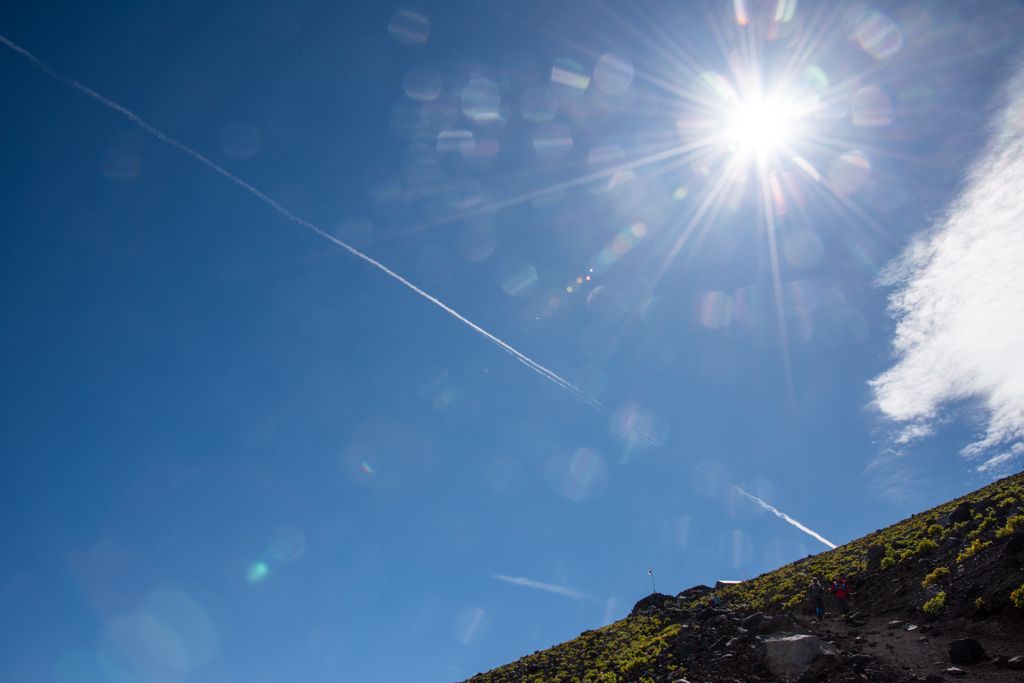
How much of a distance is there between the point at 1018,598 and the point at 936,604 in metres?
4.00

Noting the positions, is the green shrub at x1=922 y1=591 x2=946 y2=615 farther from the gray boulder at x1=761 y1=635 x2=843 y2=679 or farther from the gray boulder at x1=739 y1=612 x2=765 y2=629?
the gray boulder at x1=739 y1=612 x2=765 y2=629

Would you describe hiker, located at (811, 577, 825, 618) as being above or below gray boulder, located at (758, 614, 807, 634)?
above

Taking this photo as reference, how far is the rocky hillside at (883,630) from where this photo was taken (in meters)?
12.5

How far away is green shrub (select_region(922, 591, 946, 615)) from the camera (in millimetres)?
15384

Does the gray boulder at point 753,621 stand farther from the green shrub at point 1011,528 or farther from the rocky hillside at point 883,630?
the green shrub at point 1011,528

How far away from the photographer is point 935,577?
1738 centimetres

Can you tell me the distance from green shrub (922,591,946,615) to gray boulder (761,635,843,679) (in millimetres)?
3589

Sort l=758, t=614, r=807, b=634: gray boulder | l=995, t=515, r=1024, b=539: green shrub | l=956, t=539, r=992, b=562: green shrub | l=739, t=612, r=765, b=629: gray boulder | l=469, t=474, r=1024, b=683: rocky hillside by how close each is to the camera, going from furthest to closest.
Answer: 1. l=739, t=612, r=765, b=629: gray boulder
2. l=758, t=614, r=807, b=634: gray boulder
3. l=956, t=539, r=992, b=562: green shrub
4. l=995, t=515, r=1024, b=539: green shrub
5. l=469, t=474, r=1024, b=683: rocky hillside

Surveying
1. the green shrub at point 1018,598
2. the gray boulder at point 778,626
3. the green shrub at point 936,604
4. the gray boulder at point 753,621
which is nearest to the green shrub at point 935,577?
the green shrub at point 936,604

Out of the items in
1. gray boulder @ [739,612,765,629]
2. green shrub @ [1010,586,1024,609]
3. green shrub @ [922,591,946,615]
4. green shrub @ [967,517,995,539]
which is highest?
green shrub @ [967,517,995,539]

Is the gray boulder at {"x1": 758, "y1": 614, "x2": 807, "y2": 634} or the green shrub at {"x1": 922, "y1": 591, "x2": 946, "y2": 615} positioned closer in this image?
the green shrub at {"x1": 922, "y1": 591, "x2": 946, "y2": 615}

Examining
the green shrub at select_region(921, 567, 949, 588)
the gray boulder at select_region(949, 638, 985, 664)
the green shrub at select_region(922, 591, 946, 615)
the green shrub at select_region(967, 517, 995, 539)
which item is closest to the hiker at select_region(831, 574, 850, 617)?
the green shrub at select_region(921, 567, 949, 588)

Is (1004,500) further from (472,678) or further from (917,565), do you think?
(472,678)

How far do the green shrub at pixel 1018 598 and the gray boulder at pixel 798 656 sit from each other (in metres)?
4.91
